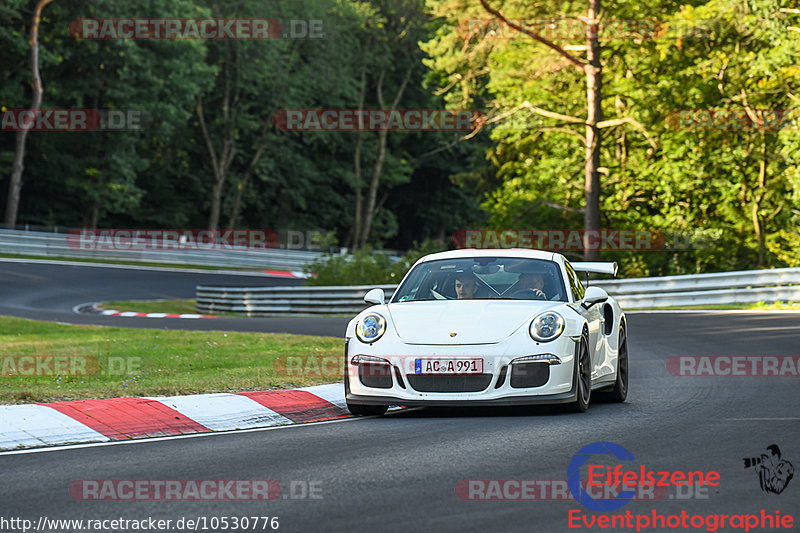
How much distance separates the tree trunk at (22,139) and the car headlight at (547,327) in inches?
1667

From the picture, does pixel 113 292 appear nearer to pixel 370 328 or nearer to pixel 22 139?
pixel 22 139

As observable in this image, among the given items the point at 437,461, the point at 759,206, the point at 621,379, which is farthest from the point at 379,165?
the point at 437,461

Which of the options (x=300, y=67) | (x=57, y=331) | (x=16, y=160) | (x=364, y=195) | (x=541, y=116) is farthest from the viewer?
(x=364, y=195)

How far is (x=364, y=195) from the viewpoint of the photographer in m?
75.0

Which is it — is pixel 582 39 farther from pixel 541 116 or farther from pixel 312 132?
pixel 312 132

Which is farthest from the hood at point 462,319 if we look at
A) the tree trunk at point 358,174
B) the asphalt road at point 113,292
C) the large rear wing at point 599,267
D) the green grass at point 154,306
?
the tree trunk at point 358,174

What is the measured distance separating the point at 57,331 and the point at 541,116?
21.2 metres

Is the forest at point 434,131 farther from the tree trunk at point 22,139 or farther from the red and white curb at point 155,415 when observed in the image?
the red and white curb at point 155,415

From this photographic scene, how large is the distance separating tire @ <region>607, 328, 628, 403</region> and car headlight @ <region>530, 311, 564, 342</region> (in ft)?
4.61

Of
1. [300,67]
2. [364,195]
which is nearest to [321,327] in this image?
[300,67]

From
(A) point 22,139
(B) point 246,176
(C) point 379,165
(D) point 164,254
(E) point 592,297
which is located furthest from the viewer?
(C) point 379,165

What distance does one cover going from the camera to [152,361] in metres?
14.2

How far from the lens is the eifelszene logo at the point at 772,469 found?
630cm

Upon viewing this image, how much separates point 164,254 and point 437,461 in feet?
133
